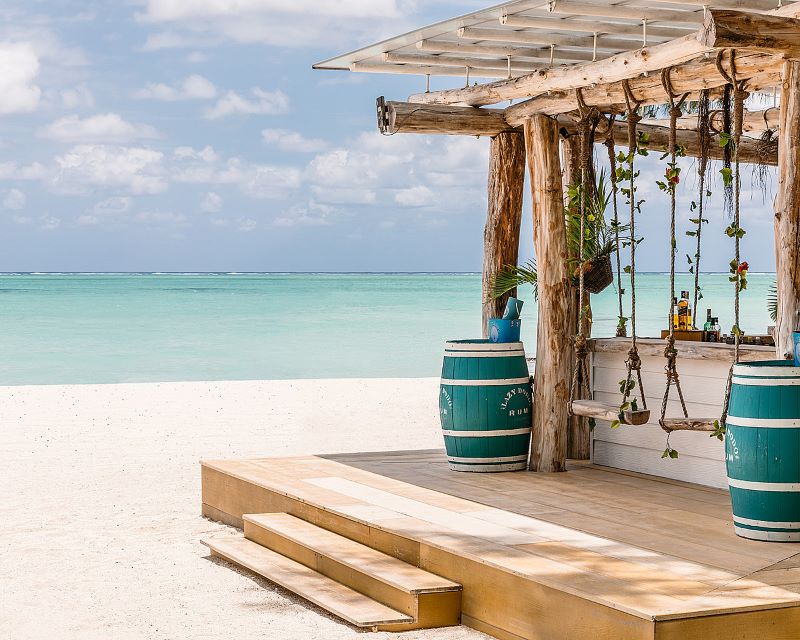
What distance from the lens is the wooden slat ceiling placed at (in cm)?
523

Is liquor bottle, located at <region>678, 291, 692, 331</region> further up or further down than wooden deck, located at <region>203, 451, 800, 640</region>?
further up

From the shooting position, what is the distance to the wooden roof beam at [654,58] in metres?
4.45

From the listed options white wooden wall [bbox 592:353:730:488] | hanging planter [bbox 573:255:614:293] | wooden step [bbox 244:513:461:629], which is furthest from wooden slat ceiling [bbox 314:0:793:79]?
wooden step [bbox 244:513:461:629]

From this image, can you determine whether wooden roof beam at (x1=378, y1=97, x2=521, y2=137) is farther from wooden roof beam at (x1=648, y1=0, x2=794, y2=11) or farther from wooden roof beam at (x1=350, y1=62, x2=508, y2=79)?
wooden roof beam at (x1=648, y1=0, x2=794, y2=11)

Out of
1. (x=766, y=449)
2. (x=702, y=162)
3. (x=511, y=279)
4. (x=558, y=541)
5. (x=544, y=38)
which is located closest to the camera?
(x=766, y=449)

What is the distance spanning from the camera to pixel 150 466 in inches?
360

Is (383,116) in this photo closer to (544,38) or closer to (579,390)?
(544,38)

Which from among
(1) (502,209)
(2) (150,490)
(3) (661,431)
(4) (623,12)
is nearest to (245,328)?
(2) (150,490)

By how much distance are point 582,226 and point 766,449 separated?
1995 millimetres

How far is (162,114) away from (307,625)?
50779mm

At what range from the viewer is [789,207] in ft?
15.3

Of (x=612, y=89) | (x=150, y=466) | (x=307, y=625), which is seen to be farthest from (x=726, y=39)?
(x=150, y=466)

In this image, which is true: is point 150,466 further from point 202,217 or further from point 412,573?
point 202,217

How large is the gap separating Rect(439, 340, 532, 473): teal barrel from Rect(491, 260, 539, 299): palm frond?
23.5 inches
